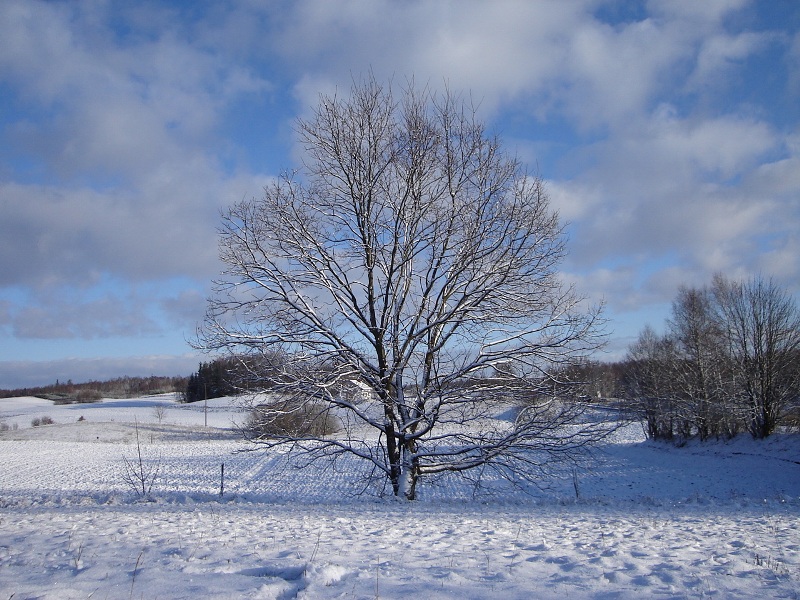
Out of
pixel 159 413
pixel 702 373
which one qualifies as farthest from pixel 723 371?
pixel 159 413

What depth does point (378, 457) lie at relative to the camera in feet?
34.9

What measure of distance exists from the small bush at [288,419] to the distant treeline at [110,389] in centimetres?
9907

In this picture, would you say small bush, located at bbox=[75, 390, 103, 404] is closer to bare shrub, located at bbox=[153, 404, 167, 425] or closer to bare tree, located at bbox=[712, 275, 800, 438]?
bare shrub, located at bbox=[153, 404, 167, 425]

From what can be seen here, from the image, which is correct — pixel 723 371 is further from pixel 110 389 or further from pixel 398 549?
pixel 110 389

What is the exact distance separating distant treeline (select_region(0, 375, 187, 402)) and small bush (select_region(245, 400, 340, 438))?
9907 cm

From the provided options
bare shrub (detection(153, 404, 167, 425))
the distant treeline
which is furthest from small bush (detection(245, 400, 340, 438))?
the distant treeline

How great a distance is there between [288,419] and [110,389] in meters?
167

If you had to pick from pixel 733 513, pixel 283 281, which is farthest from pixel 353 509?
pixel 733 513

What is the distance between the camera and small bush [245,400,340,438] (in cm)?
1005

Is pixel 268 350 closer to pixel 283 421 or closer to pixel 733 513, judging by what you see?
pixel 283 421

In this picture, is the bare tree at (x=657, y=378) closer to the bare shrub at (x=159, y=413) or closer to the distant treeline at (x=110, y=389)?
the bare shrub at (x=159, y=413)

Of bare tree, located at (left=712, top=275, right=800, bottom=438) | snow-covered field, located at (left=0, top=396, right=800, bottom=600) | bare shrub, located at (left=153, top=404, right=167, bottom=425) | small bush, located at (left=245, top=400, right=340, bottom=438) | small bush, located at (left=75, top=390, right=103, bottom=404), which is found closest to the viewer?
snow-covered field, located at (left=0, top=396, right=800, bottom=600)

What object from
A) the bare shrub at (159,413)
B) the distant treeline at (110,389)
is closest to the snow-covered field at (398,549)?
the bare shrub at (159,413)

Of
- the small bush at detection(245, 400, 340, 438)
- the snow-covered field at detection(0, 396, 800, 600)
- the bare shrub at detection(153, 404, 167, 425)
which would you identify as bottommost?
the bare shrub at detection(153, 404, 167, 425)
